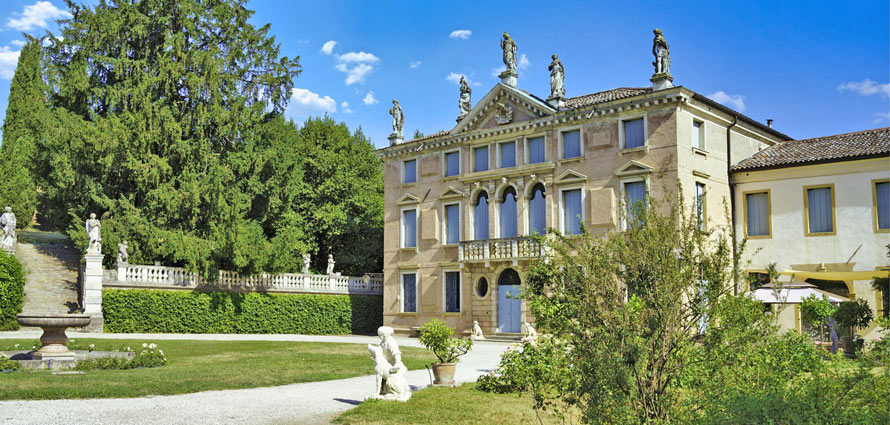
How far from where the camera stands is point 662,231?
812cm

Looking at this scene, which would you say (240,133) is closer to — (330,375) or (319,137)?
(319,137)

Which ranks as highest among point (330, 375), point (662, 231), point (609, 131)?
point (609, 131)

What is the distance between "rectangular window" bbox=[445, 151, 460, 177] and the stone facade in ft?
0.39

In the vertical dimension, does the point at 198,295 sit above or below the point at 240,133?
below

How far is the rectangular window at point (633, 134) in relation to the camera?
28.8 meters

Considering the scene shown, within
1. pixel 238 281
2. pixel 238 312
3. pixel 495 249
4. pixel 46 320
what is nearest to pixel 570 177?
→ pixel 495 249

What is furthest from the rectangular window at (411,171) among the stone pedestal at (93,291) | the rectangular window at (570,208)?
the stone pedestal at (93,291)

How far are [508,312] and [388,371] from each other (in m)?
19.9

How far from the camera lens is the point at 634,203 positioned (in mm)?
8898

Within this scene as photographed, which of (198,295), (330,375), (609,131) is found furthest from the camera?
(198,295)

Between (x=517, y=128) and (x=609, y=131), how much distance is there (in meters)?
4.28

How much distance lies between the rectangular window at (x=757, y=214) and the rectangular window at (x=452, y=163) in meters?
12.8

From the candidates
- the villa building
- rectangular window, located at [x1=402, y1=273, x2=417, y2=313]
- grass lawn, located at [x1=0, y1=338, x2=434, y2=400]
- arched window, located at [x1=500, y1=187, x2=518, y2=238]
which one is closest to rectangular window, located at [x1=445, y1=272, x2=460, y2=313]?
the villa building

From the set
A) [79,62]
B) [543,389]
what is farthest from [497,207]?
[543,389]
